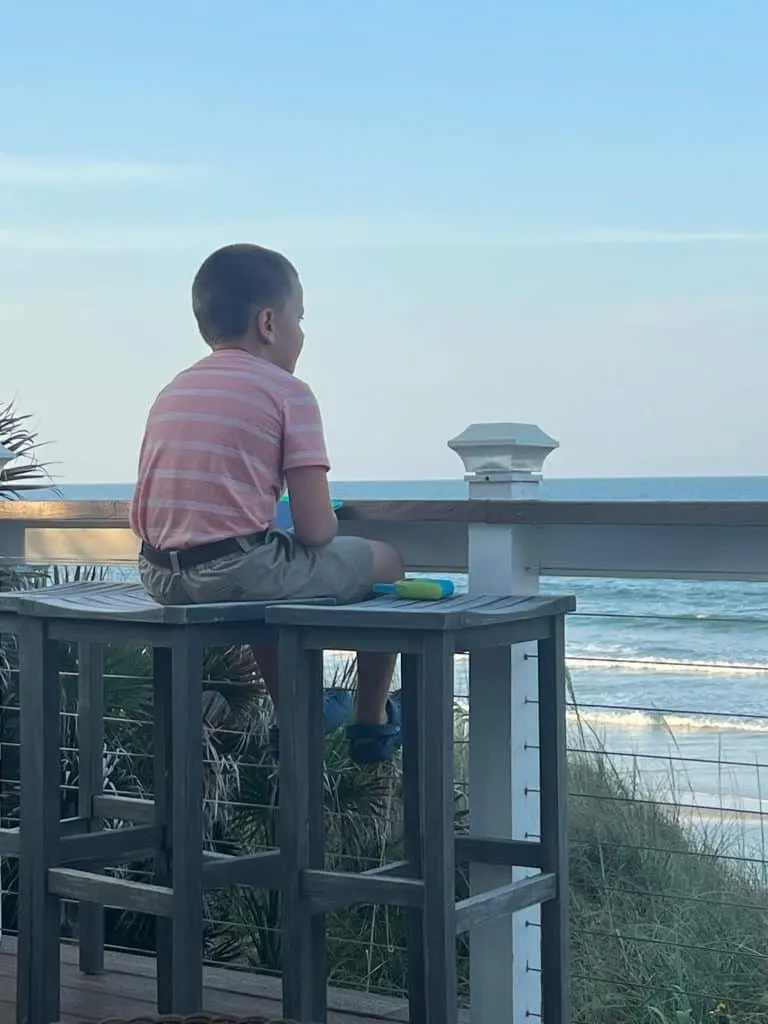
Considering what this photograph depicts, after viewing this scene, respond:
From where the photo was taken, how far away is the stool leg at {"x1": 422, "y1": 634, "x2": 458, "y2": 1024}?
81.7 inches

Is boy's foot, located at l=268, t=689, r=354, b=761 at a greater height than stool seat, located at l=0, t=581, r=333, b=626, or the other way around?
stool seat, located at l=0, t=581, r=333, b=626

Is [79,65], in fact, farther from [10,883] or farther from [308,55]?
[10,883]

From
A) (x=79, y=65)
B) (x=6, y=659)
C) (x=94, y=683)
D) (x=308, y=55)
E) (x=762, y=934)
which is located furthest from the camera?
(x=308, y=55)

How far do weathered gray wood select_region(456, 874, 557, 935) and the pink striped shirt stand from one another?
0.74m

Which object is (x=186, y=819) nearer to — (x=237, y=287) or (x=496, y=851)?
(x=496, y=851)

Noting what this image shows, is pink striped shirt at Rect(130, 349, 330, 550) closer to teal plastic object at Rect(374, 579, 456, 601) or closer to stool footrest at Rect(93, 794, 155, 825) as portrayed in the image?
teal plastic object at Rect(374, 579, 456, 601)

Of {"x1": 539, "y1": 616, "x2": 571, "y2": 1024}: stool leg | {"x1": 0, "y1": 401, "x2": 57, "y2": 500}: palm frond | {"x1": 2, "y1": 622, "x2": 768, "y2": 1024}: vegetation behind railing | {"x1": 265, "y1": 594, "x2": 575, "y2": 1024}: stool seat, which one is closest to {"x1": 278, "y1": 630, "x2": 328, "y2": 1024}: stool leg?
{"x1": 265, "y1": 594, "x2": 575, "y2": 1024}: stool seat

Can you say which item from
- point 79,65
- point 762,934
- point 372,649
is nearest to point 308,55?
point 79,65

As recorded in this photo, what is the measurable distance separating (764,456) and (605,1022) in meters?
19.0

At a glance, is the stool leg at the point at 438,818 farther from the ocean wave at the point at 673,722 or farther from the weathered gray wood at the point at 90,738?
the ocean wave at the point at 673,722

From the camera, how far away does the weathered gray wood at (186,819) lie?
2.20 meters

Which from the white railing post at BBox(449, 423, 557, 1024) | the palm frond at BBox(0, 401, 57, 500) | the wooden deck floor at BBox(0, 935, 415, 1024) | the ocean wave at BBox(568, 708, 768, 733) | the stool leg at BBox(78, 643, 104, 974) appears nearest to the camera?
the white railing post at BBox(449, 423, 557, 1024)

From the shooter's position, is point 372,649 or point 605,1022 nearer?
point 372,649

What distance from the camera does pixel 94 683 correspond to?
286 centimetres
